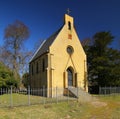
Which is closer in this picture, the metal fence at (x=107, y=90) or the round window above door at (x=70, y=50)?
the metal fence at (x=107, y=90)

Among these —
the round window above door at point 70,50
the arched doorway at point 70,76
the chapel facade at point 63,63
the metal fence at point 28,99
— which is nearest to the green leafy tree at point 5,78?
the metal fence at point 28,99

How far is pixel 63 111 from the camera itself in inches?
792

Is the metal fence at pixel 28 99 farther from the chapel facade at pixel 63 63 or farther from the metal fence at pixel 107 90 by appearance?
the metal fence at pixel 107 90

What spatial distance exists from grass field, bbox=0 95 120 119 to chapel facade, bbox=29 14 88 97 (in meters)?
8.03

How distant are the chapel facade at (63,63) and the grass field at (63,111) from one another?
8029 mm

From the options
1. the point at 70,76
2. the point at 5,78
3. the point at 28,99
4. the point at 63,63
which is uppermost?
the point at 63,63

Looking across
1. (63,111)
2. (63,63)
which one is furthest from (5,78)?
(63,111)

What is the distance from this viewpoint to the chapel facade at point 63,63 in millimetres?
30875

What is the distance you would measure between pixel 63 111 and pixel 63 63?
42.8ft

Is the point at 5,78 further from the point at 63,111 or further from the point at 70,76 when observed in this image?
the point at 63,111

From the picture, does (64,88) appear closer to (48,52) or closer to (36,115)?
(48,52)

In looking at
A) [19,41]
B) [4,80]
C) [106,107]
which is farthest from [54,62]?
[19,41]

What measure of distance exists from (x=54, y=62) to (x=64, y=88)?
391 cm

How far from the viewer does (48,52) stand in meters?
31.0
